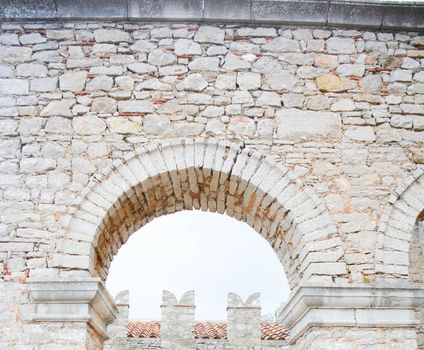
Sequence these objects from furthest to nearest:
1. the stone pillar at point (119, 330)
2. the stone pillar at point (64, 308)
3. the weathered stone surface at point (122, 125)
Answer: the stone pillar at point (119, 330)
the weathered stone surface at point (122, 125)
the stone pillar at point (64, 308)

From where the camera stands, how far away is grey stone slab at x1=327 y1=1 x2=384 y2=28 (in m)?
5.83

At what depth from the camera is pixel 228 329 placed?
43.8 feet

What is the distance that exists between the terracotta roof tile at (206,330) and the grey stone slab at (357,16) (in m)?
9.14

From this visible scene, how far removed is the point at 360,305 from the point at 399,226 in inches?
32.7

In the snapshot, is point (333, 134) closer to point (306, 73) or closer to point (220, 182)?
point (306, 73)

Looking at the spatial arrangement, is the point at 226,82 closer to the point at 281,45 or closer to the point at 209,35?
the point at 209,35

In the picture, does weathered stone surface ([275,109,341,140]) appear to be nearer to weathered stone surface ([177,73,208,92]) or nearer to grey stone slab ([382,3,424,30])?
weathered stone surface ([177,73,208,92])

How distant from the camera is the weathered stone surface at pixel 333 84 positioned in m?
5.68

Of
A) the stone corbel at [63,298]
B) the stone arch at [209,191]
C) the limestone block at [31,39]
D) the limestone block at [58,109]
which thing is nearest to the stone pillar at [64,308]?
the stone corbel at [63,298]

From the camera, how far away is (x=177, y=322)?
13.1m

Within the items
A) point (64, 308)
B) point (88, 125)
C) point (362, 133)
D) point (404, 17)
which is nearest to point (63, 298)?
point (64, 308)

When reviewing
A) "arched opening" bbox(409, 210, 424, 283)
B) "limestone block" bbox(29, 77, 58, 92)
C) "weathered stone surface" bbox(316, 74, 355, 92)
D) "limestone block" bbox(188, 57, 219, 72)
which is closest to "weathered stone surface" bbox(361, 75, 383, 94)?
"weathered stone surface" bbox(316, 74, 355, 92)

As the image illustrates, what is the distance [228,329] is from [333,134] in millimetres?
8812

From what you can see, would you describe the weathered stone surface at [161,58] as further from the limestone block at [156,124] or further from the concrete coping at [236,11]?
the limestone block at [156,124]
